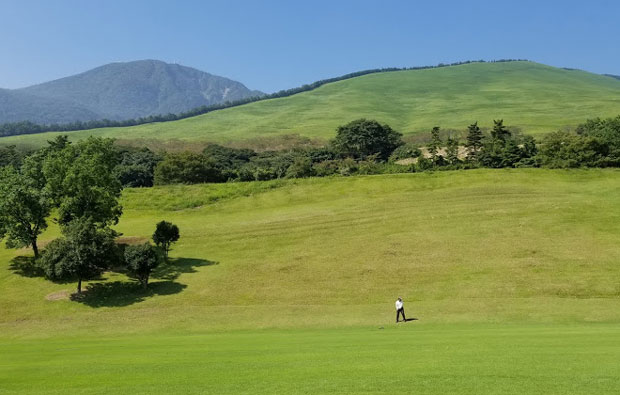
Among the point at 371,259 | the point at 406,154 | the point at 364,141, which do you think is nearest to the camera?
the point at 371,259

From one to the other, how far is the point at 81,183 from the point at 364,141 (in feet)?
389

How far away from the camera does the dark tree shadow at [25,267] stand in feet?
186

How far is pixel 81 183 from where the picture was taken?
5872 centimetres

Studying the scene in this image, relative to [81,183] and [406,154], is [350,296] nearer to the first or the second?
[81,183]

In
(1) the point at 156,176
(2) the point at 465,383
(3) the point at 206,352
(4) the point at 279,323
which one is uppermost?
(1) the point at 156,176

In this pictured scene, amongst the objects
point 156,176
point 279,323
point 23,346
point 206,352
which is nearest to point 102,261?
point 23,346

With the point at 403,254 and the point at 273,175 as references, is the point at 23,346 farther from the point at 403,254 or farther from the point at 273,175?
the point at 273,175

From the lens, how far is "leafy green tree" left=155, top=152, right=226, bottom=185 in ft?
406

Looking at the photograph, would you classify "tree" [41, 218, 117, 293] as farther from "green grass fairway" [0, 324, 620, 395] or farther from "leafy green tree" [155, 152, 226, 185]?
"leafy green tree" [155, 152, 226, 185]

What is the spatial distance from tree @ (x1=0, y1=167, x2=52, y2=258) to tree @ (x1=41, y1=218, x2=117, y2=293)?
308 inches

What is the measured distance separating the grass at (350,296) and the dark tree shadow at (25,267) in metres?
0.61

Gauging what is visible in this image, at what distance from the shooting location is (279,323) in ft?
127

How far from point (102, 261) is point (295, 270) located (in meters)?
20.9

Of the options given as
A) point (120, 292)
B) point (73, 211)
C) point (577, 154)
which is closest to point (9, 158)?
point (73, 211)
